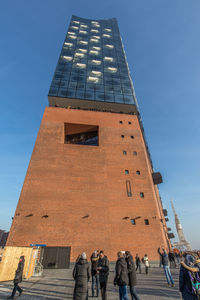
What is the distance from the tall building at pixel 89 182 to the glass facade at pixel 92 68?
342 millimetres

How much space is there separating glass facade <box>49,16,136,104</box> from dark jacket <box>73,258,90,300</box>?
90.4 feet

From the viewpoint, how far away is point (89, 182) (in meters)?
20.3

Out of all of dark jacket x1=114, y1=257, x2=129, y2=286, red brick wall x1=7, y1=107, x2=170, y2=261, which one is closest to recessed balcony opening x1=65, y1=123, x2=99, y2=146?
red brick wall x1=7, y1=107, x2=170, y2=261

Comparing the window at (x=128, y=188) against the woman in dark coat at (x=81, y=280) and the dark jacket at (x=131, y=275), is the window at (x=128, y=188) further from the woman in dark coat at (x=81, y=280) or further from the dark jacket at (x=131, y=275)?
the woman in dark coat at (x=81, y=280)

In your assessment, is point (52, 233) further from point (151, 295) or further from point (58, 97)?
point (58, 97)

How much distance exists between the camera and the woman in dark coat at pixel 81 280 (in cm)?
411

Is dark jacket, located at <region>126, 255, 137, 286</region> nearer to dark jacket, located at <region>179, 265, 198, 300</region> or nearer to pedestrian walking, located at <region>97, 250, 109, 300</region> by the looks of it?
pedestrian walking, located at <region>97, 250, 109, 300</region>

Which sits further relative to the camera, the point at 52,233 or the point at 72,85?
the point at 72,85

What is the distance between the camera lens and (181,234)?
93.9 meters

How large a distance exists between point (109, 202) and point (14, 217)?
33.3 ft

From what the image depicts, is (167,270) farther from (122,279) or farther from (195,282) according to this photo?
→ (195,282)

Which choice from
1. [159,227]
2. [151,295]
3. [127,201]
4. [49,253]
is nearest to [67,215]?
[49,253]

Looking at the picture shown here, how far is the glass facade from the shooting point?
99.5 feet

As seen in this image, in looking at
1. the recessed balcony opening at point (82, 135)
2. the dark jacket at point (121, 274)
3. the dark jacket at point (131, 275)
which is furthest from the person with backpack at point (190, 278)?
the recessed balcony opening at point (82, 135)
